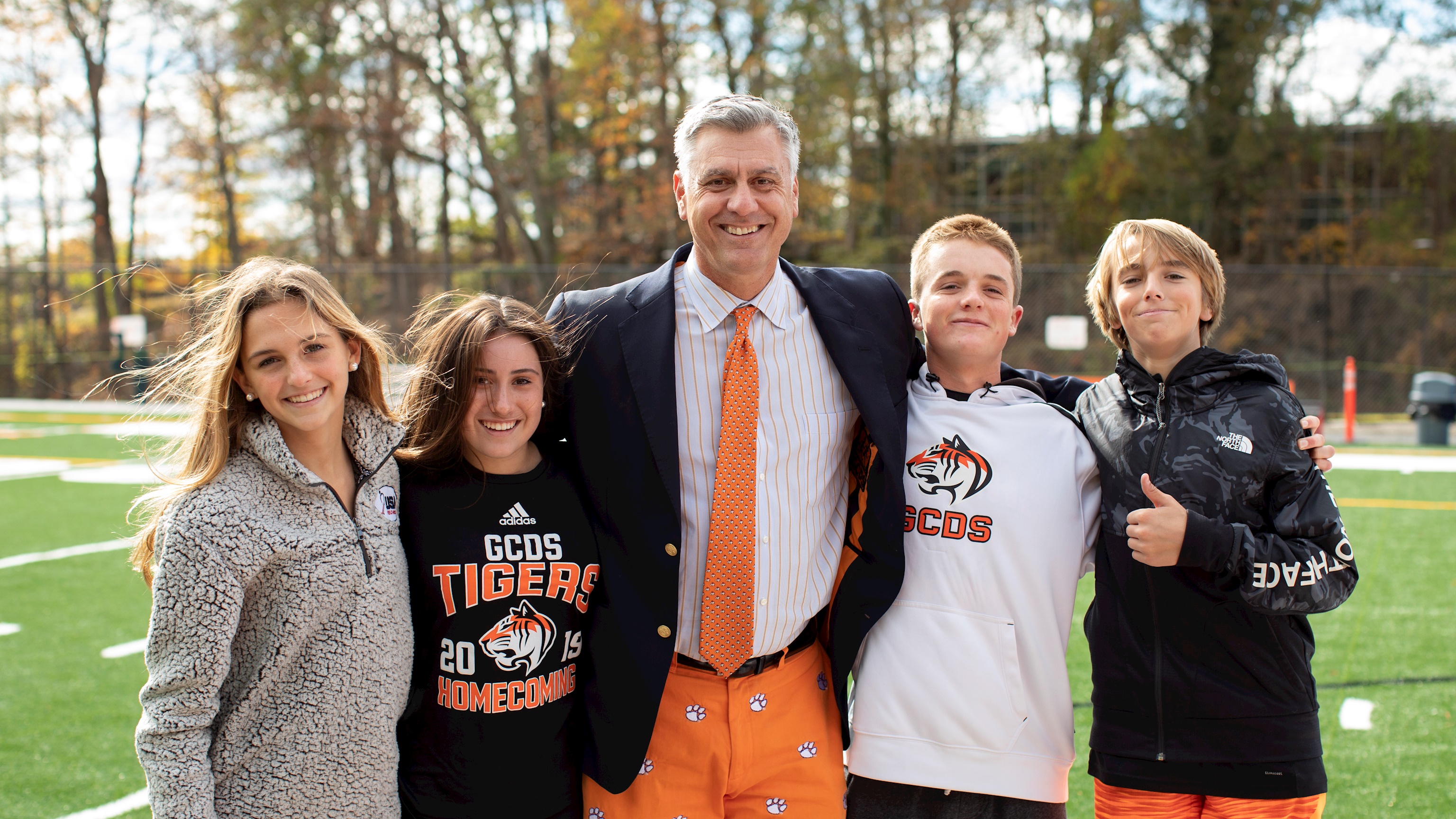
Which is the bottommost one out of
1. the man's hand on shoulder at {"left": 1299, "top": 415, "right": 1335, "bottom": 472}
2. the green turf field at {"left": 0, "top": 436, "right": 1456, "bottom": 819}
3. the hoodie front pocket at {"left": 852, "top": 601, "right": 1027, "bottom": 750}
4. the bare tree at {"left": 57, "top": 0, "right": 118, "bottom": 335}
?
the green turf field at {"left": 0, "top": 436, "right": 1456, "bottom": 819}

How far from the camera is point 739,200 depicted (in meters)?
2.23

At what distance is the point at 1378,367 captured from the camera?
17.1 meters

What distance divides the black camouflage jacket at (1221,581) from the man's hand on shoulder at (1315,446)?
0.02 metres

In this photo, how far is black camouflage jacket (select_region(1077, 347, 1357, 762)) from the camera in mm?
1946

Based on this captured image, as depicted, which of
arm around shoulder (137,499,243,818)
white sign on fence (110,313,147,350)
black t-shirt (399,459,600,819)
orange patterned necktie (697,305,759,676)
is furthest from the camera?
white sign on fence (110,313,147,350)

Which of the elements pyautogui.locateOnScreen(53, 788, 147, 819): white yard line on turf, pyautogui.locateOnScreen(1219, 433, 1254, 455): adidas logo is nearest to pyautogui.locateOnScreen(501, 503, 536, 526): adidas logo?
pyautogui.locateOnScreen(1219, 433, 1254, 455): adidas logo

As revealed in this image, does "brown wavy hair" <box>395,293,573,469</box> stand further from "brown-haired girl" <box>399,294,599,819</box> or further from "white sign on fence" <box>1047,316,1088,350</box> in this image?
"white sign on fence" <box>1047,316,1088,350</box>

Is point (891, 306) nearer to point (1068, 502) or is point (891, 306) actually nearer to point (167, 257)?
point (1068, 502)

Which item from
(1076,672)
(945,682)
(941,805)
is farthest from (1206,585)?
(1076,672)

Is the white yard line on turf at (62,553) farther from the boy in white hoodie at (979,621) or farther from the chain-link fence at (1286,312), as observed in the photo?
the chain-link fence at (1286,312)

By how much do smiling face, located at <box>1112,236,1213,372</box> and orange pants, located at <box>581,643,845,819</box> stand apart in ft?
3.73

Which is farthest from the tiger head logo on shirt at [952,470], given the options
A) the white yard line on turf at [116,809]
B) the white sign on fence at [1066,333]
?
the white sign on fence at [1066,333]

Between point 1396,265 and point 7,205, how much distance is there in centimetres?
3547

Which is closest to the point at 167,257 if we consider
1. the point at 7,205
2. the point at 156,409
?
the point at 7,205
